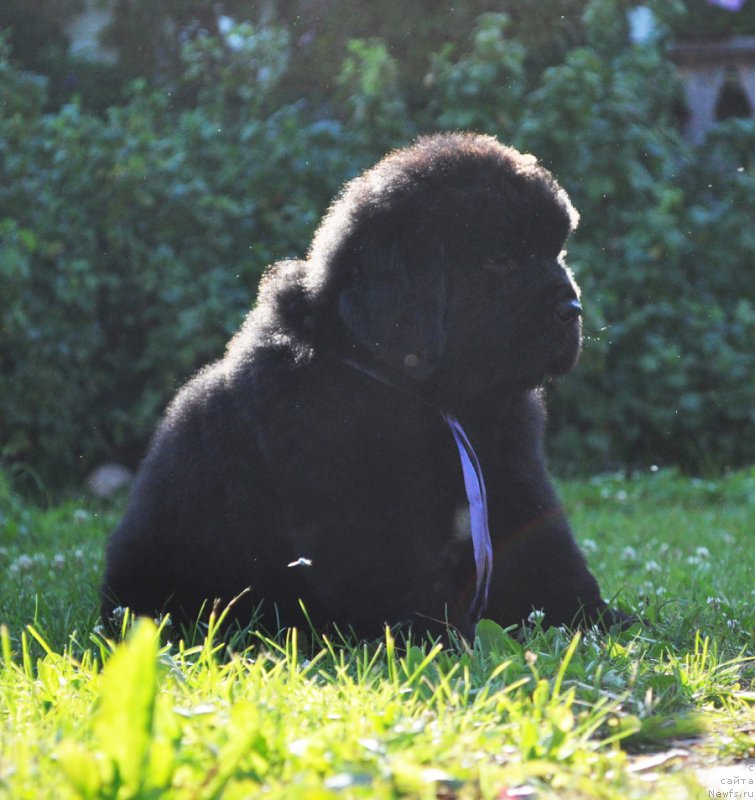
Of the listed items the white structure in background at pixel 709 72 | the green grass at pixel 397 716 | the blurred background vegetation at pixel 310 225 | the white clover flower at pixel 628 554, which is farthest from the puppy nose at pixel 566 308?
the white structure in background at pixel 709 72

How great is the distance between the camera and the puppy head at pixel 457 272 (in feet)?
8.64

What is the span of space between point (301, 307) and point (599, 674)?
4.14 feet

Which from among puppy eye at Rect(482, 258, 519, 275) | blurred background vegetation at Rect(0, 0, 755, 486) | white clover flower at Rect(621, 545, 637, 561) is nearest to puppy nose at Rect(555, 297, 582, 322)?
puppy eye at Rect(482, 258, 519, 275)

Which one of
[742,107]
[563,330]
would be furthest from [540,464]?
[742,107]

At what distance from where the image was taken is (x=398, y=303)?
2.61 meters

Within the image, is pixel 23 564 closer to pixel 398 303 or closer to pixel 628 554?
pixel 398 303

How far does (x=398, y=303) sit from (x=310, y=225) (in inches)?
144

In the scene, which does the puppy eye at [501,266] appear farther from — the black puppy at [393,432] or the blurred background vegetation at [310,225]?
the blurred background vegetation at [310,225]

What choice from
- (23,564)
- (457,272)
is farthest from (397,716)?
(23,564)

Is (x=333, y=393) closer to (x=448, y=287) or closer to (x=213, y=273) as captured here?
(x=448, y=287)

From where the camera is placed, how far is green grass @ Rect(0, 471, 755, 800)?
140 centimetres


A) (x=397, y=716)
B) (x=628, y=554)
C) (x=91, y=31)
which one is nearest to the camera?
(x=397, y=716)

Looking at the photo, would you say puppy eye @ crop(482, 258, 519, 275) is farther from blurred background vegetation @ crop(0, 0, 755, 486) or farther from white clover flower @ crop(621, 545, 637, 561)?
blurred background vegetation @ crop(0, 0, 755, 486)

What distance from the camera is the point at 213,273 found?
6.14 meters
